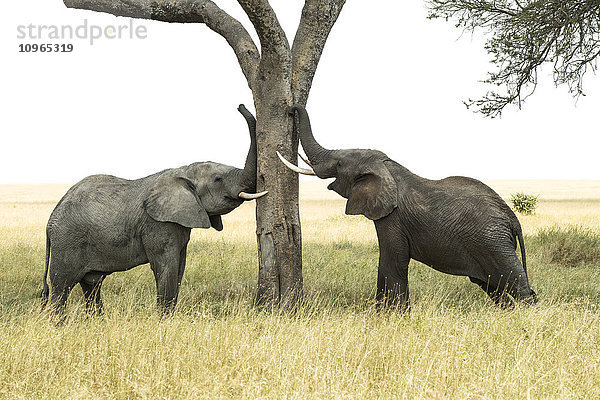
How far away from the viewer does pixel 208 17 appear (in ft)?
27.5

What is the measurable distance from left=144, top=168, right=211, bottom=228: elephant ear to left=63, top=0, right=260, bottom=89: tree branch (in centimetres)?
177

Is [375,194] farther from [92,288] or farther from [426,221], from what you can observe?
[92,288]

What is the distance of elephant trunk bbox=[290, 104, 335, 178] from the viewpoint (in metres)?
7.59

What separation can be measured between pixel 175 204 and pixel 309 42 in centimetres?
291

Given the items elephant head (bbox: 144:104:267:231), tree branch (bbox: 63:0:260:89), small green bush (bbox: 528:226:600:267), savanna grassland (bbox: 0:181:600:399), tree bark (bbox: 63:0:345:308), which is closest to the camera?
savanna grassland (bbox: 0:181:600:399)

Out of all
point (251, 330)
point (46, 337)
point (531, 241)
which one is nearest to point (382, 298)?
point (251, 330)

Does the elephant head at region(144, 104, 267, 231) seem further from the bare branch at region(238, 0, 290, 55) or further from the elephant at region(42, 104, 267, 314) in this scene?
the bare branch at region(238, 0, 290, 55)

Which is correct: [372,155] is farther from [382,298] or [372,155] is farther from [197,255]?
[197,255]

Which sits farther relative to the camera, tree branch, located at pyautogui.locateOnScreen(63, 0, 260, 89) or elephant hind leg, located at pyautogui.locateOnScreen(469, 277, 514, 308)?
tree branch, located at pyautogui.locateOnScreen(63, 0, 260, 89)

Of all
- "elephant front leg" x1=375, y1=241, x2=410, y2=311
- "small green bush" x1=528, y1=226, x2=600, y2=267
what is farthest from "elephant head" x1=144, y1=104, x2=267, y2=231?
"small green bush" x1=528, y1=226, x2=600, y2=267

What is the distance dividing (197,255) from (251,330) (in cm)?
736

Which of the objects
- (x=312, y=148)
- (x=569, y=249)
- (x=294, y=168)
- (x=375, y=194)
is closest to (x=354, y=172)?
(x=375, y=194)

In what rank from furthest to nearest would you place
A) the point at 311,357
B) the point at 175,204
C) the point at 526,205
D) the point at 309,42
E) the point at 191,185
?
1. the point at 526,205
2. the point at 309,42
3. the point at 191,185
4. the point at 175,204
5. the point at 311,357

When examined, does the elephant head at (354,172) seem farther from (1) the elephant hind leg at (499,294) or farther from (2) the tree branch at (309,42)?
(1) the elephant hind leg at (499,294)
